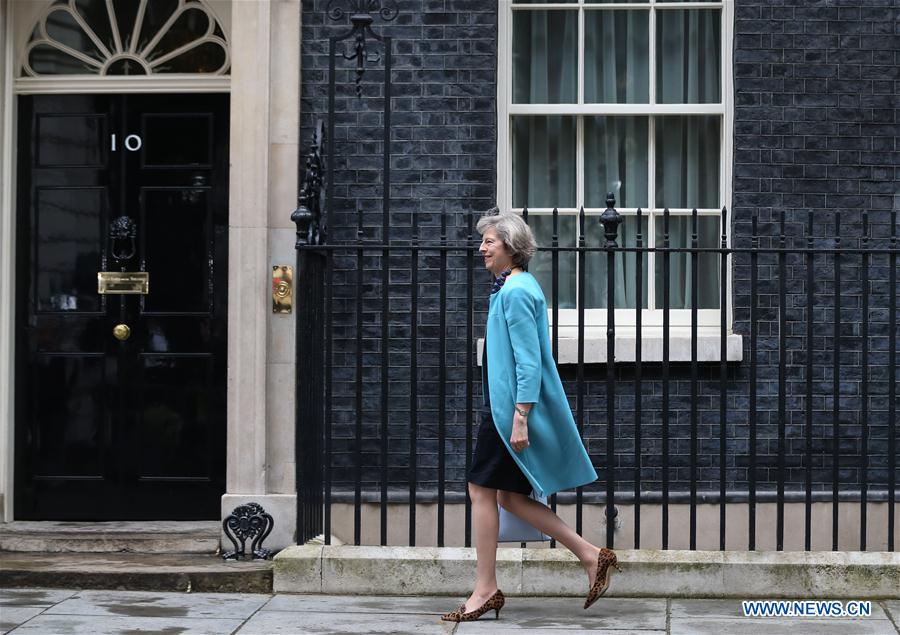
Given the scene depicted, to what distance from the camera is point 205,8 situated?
344 inches

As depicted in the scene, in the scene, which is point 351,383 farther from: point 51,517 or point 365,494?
point 51,517

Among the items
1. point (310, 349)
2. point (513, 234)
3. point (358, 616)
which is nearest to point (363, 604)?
point (358, 616)

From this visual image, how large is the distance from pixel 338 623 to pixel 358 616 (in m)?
0.17

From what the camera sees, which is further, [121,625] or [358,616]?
[358,616]

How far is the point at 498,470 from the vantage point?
254 inches

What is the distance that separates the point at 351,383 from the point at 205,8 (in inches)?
94.8

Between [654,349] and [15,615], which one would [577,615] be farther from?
[15,615]

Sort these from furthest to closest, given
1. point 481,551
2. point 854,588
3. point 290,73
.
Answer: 1. point 290,73
2. point 854,588
3. point 481,551

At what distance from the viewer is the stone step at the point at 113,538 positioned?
323 inches

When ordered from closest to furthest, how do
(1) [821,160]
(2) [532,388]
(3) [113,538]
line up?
(2) [532,388]
(3) [113,538]
(1) [821,160]

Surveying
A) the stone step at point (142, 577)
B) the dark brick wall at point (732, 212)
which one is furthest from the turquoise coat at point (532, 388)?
the dark brick wall at point (732, 212)

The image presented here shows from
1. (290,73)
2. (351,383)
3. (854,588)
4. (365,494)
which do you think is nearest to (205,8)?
(290,73)

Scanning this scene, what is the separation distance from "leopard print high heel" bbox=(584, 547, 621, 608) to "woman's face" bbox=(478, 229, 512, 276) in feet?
4.42

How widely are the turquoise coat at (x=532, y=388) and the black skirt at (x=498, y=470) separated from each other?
6 centimetres
